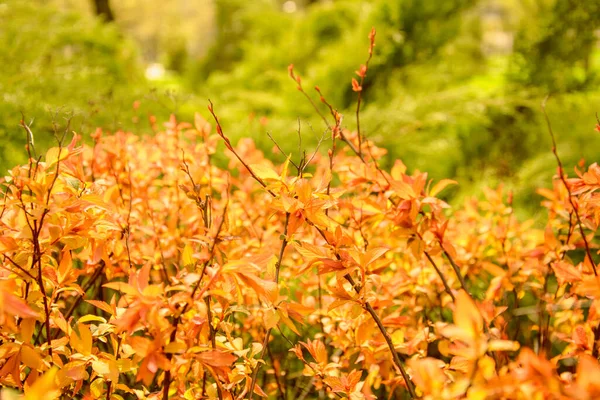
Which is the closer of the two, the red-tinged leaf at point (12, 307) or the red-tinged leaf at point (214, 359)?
the red-tinged leaf at point (12, 307)

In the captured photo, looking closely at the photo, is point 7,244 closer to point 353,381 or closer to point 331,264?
point 331,264

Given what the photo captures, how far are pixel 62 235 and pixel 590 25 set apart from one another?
170 inches

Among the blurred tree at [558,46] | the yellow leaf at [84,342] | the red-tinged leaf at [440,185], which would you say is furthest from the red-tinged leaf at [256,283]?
the blurred tree at [558,46]

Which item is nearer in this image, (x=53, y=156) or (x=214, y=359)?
(x=214, y=359)

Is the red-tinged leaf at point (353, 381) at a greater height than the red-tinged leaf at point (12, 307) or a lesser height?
lesser

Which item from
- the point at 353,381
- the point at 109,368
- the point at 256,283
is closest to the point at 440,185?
the point at 353,381

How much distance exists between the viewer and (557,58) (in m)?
4.07

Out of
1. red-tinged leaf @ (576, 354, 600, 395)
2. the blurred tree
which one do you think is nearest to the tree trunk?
the blurred tree

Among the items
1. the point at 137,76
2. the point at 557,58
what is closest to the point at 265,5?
the point at 137,76

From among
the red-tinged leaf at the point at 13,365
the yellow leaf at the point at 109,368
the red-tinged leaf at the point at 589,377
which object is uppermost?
the red-tinged leaf at the point at 13,365

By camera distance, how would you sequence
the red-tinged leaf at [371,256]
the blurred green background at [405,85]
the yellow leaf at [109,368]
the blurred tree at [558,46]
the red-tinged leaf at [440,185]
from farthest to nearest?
the blurred tree at [558,46] < the blurred green background at [405,85] < the red-tinged leaf at [440,185] < the red-tinged leaf at [371,256] < the yellow leaf at [109,368]

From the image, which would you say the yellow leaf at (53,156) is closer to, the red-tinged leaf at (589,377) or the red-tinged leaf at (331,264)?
Answer: the red-tinged leaf at (331,264)

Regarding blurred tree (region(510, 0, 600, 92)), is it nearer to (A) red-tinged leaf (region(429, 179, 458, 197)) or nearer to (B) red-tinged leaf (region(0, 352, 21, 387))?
(A) red-tinged leaf (region(429, 179, 458, 197))

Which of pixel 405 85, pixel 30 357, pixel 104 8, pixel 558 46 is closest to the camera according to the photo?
pixel 30 357
